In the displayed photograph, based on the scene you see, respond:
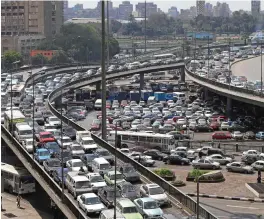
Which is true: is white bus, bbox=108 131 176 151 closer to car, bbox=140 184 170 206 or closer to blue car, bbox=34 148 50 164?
blue car, bbox=34 148 50 164

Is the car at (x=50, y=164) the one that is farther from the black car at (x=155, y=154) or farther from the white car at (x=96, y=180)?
the black car at (x=155, y=154)

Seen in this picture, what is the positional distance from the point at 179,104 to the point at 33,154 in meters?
20.1

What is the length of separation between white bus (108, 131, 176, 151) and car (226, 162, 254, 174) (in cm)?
359

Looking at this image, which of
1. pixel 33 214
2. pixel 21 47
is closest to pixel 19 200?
pixel 33 214

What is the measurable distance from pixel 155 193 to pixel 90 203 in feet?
4.04

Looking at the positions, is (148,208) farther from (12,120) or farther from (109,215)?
(12,120)

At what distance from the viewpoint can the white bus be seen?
75.4ft

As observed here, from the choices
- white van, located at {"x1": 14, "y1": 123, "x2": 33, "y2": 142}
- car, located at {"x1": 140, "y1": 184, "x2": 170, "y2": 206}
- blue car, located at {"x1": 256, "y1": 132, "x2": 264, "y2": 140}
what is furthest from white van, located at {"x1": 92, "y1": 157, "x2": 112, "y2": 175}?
blue car, located at {"x1": 256, "y1": 132, "x2": 264, "y2": 140}

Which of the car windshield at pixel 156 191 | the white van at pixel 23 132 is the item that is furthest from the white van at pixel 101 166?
the white van at pixel 23 132

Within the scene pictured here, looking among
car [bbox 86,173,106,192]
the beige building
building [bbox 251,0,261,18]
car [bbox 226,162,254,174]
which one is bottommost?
car [bbox 226,162,254,174]

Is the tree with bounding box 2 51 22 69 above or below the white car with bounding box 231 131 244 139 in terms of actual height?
above

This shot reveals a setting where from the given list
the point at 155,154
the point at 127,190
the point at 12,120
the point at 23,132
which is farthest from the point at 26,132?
the point at 127,190

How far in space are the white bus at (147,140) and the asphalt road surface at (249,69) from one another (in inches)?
1032

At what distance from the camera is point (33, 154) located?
17.2 metres
